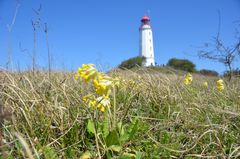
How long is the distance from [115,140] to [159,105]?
814 millimetres

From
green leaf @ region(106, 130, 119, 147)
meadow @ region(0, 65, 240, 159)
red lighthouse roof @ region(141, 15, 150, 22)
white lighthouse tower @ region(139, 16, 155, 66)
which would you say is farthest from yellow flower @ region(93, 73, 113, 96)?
white lighthouse tower @ region(139, 16, 155, 66)

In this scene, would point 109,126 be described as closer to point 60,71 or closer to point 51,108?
point 51,108

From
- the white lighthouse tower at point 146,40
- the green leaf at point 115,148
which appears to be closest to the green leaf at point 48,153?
the green leaf at point 115,148

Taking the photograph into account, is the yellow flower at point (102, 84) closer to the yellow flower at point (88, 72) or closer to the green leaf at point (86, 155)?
the yellow flower at point (88, 72)

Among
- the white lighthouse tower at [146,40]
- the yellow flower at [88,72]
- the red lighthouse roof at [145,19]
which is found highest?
the red lighthouse roof at [145,19]

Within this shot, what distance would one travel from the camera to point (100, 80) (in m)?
1.54

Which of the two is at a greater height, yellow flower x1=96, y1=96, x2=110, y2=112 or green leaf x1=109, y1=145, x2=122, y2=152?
yellow flower x1=96, y1=96, x2=110, y2=112

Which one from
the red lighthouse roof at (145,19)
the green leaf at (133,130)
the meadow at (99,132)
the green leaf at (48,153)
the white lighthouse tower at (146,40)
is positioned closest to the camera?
the green leaf at (48,153)

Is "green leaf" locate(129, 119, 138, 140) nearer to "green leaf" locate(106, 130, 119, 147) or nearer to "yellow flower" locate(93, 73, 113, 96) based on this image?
"green leaf" locate(106, 130, 119, 147)

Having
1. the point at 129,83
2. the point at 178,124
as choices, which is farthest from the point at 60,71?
the point at 178,124

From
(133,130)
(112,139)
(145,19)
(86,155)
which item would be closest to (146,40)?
(145,19)

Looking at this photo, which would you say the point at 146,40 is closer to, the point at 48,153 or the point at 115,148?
the point at 115,148

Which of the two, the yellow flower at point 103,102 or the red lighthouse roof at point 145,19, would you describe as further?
the red lighthouse roof at point 145,19

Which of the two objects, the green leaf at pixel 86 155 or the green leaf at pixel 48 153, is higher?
the green leaf at pixel 48 153
